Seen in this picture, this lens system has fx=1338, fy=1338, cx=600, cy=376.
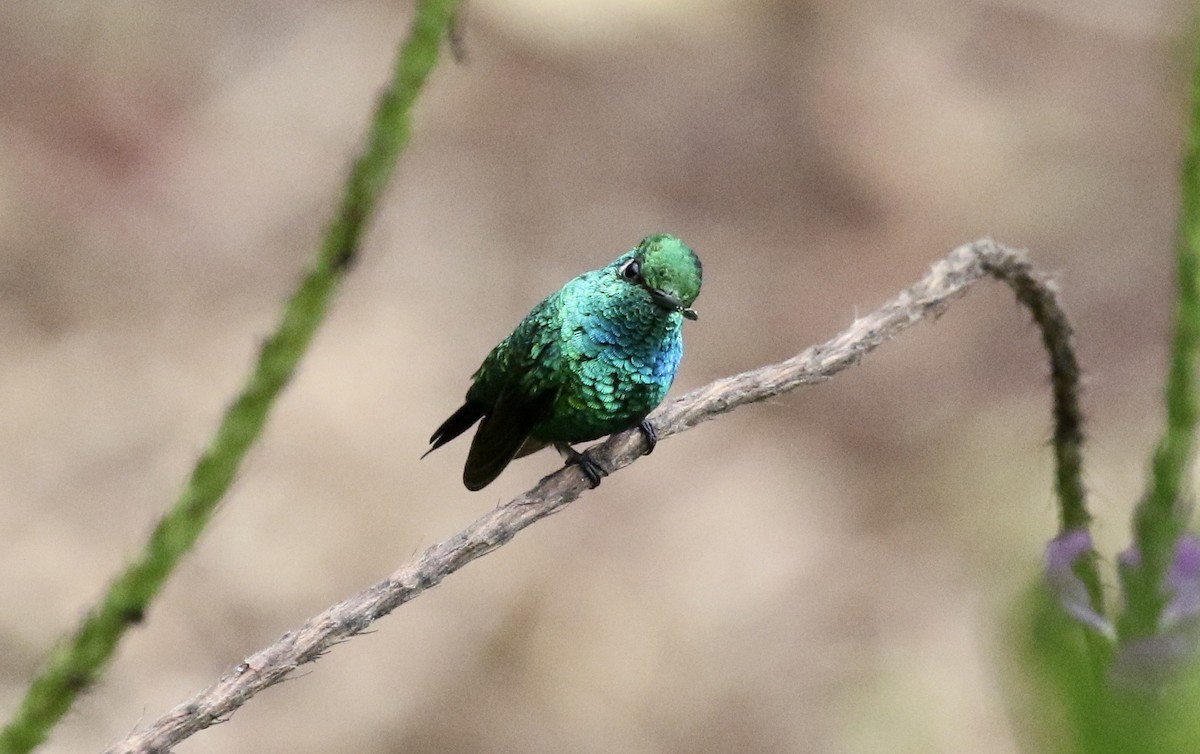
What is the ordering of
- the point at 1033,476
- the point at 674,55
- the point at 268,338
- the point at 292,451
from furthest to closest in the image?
the point at 674,55 < the point at 292,451 < the point at 1033,476 < the point at 268,338

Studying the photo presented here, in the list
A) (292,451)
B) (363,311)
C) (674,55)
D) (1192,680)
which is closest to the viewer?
(1192,680)

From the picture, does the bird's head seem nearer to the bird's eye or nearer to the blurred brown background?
the bird's eye

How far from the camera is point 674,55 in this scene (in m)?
7.78

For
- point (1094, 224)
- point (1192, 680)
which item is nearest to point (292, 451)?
point (1094, 224)

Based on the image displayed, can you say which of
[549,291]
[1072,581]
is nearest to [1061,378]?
[1072,581]

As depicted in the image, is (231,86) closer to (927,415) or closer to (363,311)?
(363,311)

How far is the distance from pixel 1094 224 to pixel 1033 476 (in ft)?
7.64

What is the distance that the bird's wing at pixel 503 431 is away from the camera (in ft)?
7.26

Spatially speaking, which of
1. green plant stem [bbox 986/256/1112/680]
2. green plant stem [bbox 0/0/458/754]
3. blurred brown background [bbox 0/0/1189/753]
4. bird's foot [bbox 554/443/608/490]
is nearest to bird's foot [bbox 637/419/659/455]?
bird's foot [bbox 554/443/608/490]

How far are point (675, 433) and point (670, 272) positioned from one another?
1.04ft

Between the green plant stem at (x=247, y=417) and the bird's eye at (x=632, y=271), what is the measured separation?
0.83m

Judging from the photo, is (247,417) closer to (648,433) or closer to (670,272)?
(670,272)

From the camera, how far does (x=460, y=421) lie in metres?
2.42

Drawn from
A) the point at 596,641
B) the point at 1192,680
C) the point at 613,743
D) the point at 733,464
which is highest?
the point at 733,464
